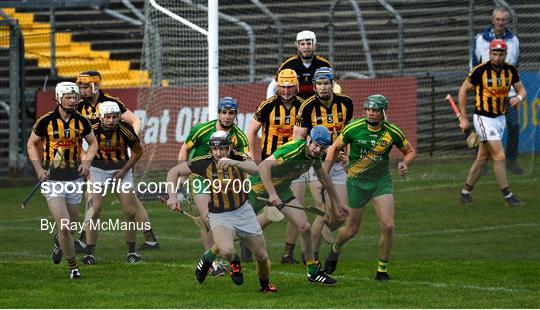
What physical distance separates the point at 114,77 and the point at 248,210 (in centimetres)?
1317

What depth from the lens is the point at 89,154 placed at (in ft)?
46.3

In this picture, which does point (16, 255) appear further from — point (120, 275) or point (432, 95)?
point (432, 95)

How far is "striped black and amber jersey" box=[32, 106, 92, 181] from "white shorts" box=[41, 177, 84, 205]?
0.20ft

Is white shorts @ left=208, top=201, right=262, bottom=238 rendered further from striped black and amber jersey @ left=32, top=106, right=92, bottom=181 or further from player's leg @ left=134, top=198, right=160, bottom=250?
player's leg @ left=134, top=198, right=160, bottom=250

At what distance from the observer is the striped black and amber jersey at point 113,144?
14797 mm

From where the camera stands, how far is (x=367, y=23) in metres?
23.6

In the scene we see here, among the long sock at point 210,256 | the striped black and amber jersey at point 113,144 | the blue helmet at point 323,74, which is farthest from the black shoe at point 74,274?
the blue helmet at point 323,74

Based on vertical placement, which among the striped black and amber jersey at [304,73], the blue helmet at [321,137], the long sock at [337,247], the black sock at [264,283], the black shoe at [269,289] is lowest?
the black shoe at [269,289]

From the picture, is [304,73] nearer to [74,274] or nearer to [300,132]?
[300,132]

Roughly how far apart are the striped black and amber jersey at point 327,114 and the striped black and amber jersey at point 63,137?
2.19 metres

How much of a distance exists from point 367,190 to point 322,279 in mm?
982

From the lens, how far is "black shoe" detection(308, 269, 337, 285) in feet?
42.5

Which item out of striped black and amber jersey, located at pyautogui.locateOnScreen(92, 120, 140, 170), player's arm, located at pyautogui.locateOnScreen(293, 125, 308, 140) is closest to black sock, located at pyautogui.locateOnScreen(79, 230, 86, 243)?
striped black and amber jersey, located at pyautogui.locateOnScreen(92, 120, 140, 170)

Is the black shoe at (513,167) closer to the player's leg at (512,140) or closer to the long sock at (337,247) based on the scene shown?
the player's leg at (512,140)
